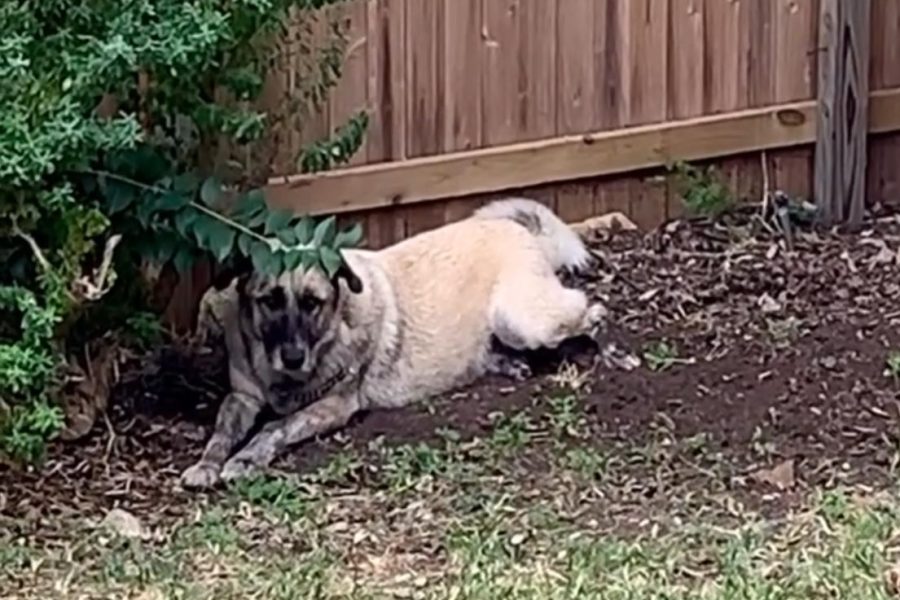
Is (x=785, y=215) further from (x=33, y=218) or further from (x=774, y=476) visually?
(x=33, y=218)

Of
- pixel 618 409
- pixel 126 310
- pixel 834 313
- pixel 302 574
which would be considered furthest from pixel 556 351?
pixel 302 574

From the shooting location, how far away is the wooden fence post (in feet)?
25.8

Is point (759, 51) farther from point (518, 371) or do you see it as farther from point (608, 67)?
point (518, 371)

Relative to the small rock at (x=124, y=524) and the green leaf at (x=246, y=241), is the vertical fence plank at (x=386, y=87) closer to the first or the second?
the green leaf at (x=246, y=241)

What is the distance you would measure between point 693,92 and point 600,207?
0.57 meters

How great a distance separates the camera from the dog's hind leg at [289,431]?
5.88 meters

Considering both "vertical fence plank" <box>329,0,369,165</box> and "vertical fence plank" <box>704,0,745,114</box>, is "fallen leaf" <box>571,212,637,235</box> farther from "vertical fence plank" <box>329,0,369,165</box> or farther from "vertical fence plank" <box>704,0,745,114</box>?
"vertical fence plank" <box>329,0,369,165</box>

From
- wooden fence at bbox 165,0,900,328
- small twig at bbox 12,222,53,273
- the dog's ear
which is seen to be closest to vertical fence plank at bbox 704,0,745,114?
wooden fence at bbox 165,0,900,328

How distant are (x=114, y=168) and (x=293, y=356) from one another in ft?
2.67

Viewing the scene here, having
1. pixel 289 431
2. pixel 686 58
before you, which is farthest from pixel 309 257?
pixel 686 58

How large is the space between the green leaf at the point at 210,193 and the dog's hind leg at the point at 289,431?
755mm

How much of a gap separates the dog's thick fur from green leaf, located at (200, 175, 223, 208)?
0.35 m

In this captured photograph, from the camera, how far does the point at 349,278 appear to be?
20.2 feet

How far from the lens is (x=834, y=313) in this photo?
6879mm
